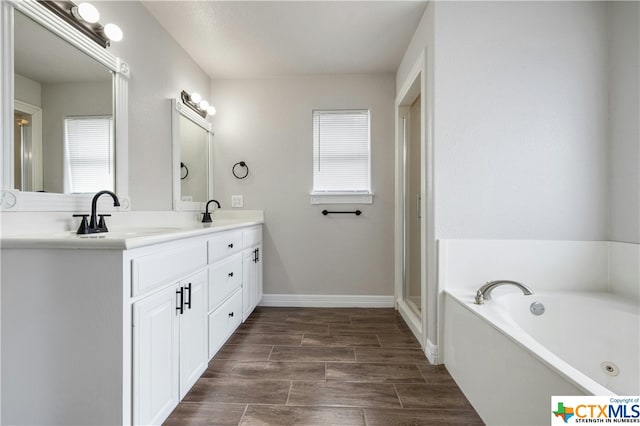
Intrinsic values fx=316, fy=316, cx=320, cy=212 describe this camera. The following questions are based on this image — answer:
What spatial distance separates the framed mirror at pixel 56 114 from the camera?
1.30m

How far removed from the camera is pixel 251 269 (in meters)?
2.85

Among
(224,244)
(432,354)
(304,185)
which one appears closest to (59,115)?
(224,244)

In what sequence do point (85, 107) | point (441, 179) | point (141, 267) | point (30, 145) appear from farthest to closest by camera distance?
point (441, 179) → point (85, 107) → point (30, 145) → point (141, 267)

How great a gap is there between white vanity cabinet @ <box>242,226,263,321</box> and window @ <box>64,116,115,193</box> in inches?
43.6

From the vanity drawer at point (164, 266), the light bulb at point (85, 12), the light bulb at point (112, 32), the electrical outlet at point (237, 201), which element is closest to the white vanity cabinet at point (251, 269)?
the electrical outlet at point (237, 201)

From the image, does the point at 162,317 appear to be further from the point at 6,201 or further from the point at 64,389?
the point at 6,201

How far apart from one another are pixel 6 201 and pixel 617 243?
320 centimetres

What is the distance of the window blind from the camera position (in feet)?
10.7

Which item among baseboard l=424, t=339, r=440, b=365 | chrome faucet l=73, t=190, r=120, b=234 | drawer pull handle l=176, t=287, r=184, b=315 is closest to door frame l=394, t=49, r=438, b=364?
baseboard l=424, t=339, r=440, b=365

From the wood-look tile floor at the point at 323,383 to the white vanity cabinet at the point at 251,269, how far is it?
0.77 ft

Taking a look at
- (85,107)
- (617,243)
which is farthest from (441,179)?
(85,107)

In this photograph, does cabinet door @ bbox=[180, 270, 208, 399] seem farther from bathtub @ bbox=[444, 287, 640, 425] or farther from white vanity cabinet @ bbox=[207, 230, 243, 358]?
bathtub @ bbox=[444, 287, 640, 425]

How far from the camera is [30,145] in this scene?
1.38 meters

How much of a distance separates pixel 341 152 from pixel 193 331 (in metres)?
2.20
